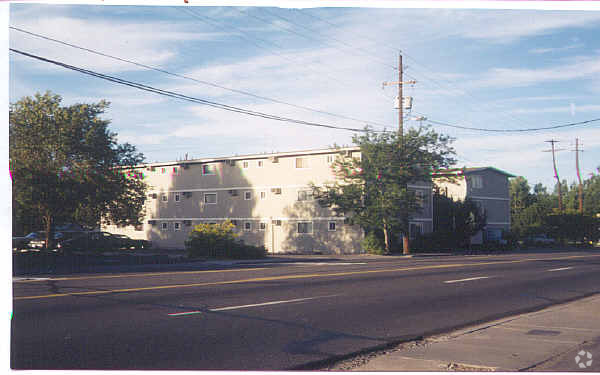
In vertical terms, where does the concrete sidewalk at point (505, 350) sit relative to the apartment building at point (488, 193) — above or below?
below

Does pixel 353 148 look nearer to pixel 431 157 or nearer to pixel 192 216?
pixel 431 157

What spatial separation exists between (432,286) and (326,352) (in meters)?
9.12

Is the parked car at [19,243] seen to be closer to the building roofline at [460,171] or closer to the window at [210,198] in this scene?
the window at [210,198]

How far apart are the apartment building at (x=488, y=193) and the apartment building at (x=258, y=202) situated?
1105cm

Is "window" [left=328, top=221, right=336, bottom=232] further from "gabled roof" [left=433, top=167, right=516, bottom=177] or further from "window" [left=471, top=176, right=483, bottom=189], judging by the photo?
"window" [left=471, top=176, right=483, bottom=189]

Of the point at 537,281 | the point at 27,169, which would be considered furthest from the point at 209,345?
the point at 27,169

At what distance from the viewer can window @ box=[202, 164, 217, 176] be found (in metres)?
53.8

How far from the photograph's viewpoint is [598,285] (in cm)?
1762

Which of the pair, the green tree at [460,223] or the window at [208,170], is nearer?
the green tree at [460,223]

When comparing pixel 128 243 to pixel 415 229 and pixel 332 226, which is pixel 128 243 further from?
Answer: pixel 415 229

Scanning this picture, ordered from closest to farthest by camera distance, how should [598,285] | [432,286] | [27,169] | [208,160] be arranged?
[432,286], [598,285], [27,169], [208,160]

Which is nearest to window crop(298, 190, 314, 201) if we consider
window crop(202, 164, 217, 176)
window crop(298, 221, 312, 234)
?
window crop(298, 221, 312, 234)

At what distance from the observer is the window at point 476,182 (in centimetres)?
6195

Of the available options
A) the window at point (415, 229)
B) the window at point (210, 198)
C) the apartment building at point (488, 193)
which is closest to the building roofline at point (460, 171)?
the apartment building at point (488, 193)
